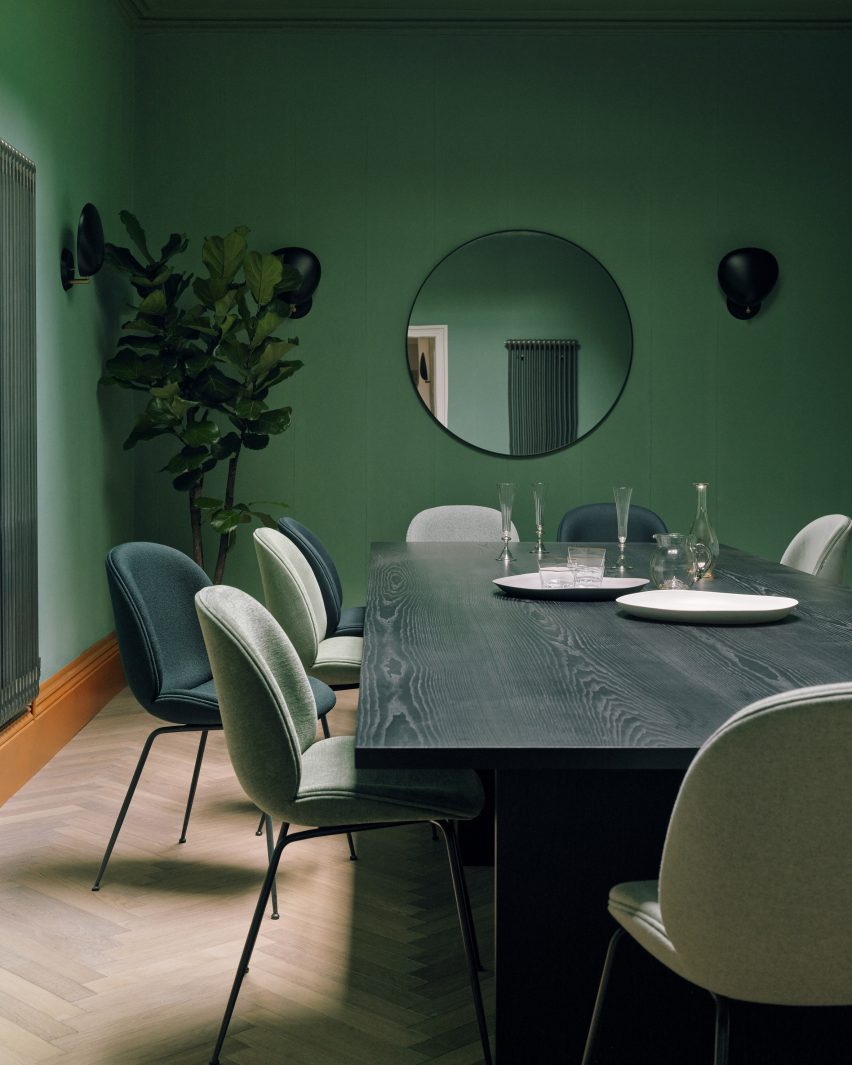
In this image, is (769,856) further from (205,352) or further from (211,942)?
(205,352)

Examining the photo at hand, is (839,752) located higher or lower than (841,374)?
lower

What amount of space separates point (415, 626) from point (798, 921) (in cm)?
121

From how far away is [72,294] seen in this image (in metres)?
4.24

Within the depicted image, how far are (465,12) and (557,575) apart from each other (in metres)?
3.59

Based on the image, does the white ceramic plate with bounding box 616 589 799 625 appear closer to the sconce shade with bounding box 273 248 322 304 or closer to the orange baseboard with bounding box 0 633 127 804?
the orange baseboard with bounding box 0 633 127 804

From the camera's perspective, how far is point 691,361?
5.41 metres

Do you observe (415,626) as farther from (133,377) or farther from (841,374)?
(841,374)

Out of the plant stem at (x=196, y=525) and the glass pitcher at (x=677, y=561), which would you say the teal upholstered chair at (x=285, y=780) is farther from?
the plant stem at (x=196, y=525)

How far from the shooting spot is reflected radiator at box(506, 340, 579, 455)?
5277 millimetres

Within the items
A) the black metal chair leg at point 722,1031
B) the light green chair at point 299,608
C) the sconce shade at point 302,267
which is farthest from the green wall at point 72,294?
the black metal chair leg at point 722,1031

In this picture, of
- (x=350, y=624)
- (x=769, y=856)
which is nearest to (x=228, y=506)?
(x=350, y=624)

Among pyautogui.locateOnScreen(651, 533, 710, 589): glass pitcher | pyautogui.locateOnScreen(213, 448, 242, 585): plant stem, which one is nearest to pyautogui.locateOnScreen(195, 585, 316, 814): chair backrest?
pyautogui.locateOnScreen(651, 533, 710, 589): glass pitcher

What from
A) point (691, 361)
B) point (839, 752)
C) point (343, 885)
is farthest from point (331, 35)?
point (839, 752)

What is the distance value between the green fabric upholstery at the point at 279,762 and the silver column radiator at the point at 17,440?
1595mm
